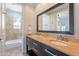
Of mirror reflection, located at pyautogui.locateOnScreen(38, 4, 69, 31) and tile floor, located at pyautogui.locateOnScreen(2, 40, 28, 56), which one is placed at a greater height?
mirror reflection, located at pyautogui.locateOnScreen(38, 4, 69, 31)

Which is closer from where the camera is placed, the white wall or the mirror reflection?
the white wall

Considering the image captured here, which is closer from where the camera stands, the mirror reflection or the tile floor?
the tile floor

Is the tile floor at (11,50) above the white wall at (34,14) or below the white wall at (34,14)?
below

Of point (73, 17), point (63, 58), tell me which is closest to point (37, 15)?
point (73, 17)

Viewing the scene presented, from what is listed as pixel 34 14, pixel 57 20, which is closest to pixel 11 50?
pixel 34 14

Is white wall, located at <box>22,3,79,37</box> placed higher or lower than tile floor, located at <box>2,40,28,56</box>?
higher

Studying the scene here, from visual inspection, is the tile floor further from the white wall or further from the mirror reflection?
the mirror reflection

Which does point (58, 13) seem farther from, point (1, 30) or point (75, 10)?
point (1, 30)

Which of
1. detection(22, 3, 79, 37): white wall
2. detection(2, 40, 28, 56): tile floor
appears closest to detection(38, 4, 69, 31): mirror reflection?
detection(22, 3, 79, 37): white wall

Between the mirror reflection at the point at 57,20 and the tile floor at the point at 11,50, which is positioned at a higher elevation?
the mirror reflection at the point at 57,20

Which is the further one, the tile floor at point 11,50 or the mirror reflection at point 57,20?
the mirror reflection at point 57,20

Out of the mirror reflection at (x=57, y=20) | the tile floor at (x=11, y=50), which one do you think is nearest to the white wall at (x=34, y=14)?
the mirror reflection at (x=57, y=20)

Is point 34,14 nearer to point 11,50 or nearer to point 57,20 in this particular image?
point 57,20

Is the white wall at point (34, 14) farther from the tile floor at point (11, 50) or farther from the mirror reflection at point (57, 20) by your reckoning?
the tile floor at point (11, 50)
